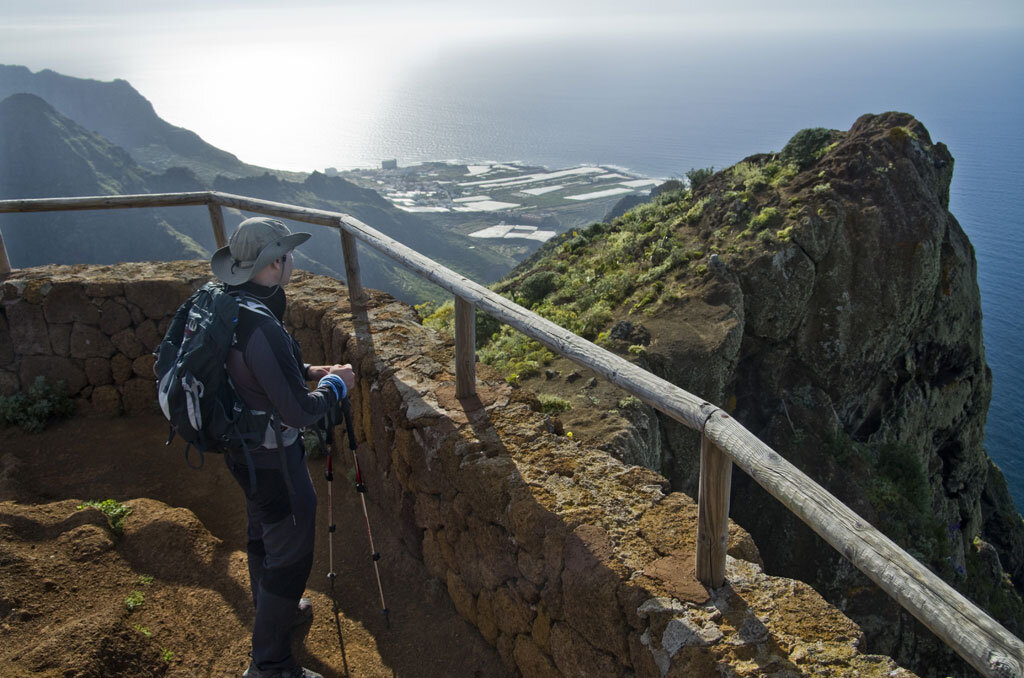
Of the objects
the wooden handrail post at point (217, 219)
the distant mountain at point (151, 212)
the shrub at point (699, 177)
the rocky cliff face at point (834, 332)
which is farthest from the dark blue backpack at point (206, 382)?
the distant mountain at point (151, 212)

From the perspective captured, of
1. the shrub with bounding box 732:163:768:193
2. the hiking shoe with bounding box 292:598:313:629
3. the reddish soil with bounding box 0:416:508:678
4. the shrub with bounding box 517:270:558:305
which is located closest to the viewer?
the reddish soil with bounding box 0:416:508:678

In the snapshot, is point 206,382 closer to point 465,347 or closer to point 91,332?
point 465,347

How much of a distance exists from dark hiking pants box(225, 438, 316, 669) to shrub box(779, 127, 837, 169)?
17804 mm

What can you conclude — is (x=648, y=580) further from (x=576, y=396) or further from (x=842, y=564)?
(x=842, y=564)

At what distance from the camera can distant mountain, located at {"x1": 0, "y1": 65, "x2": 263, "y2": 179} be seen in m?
118

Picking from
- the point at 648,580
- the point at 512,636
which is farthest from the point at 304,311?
the point at 648,580

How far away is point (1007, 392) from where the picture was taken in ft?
163

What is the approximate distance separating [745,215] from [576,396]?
8.85 metres

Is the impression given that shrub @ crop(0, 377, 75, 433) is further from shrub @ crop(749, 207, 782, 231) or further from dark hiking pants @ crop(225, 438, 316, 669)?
shrub @ crop(749, 207, 782, 231)

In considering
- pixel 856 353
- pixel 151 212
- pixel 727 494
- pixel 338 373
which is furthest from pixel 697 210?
pixel 151 212

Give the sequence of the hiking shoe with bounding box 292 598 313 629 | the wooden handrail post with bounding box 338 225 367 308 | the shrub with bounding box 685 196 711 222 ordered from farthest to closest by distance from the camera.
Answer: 1. the shrub with bounding box 685 196 711 222
2. the wooden handrail post with bounding box 338 225 367 308
3. the hiking shoe with bounding box 292 598 313 629

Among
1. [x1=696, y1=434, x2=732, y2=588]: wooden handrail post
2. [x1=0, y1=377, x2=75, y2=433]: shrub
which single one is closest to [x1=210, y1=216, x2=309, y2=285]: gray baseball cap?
[x1=696, y1=434, x2=732, y2=588]: wooden handrail post

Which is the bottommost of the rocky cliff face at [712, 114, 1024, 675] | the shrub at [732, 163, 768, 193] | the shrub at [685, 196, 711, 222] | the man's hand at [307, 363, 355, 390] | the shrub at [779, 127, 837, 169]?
the rocky cliff face at [712, 114, 1024, 675]

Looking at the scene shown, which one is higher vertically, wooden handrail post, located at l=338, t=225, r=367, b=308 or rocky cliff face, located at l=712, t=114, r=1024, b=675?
wooden handrail post, located at l=338, t=225, r=367, b=308
